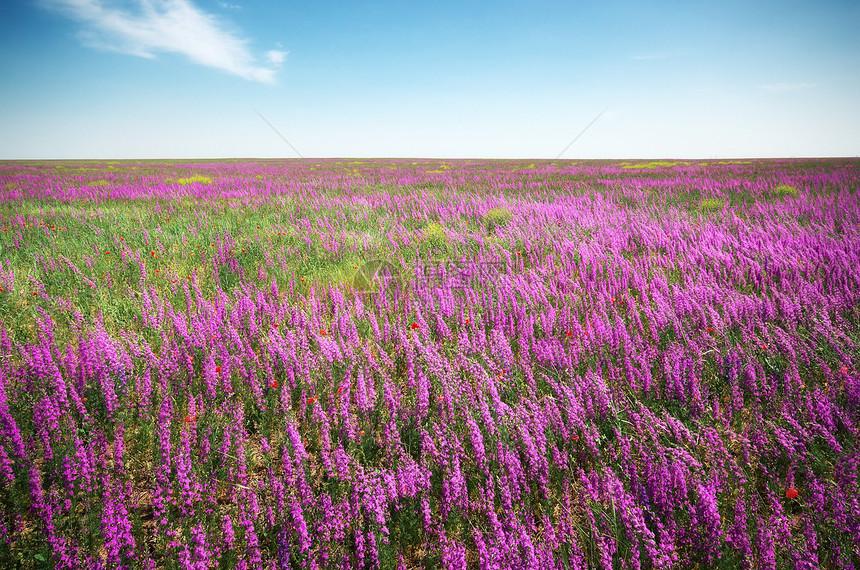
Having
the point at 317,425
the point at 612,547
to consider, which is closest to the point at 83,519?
the point at 317,425

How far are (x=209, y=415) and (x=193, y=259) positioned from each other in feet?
13.5

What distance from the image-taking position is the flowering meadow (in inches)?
56.3

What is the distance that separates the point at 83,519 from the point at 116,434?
33 centimetres

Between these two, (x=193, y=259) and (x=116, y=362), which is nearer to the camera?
(x=116, y=362)

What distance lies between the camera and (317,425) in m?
2.14

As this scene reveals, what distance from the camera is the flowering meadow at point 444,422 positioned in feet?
4.69

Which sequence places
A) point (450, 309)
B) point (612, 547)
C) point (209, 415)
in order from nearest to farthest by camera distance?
point (612, 547) < point (209, 415) < point (450, 309)

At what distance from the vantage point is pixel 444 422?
1890 millimetres

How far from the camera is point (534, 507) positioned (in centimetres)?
173

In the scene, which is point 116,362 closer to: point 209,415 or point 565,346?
point 209,415

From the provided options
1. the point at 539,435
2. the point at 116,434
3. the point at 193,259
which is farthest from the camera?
the point at 193,259

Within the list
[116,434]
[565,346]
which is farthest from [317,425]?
[565,346]

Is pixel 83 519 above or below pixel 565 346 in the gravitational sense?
below

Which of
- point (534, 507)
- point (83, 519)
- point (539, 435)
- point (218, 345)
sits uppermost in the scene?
point (218, 345)
